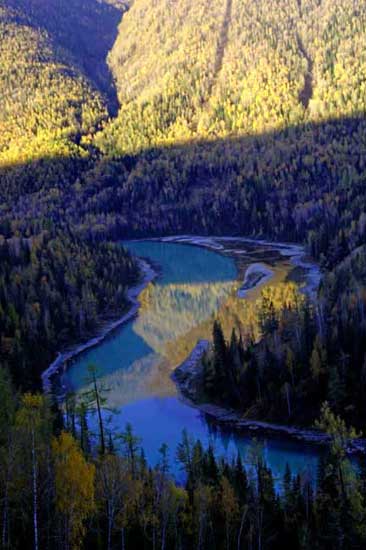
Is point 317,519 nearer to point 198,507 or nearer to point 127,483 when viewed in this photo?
point 198,507

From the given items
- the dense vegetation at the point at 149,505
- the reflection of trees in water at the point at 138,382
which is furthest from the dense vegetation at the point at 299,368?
the dense vegetation at the point at 149,505

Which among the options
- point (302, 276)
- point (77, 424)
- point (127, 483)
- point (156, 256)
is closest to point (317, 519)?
point (127, 483)

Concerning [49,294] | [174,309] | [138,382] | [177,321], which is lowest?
[138,382]

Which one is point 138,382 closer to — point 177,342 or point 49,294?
point 177,342

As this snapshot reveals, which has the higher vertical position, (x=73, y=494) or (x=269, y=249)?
(x=269, y=249)

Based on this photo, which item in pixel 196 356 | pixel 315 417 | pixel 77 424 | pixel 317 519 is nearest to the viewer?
pixel 317 519

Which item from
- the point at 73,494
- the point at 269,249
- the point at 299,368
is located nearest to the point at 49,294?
the point at 299,368

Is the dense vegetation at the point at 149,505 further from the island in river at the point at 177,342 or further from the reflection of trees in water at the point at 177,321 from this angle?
the reflection of trees in water at the point at 177,321

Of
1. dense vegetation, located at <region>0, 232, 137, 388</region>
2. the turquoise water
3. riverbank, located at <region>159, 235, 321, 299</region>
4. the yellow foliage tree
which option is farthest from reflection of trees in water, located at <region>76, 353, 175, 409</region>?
the yellow foliage tree
